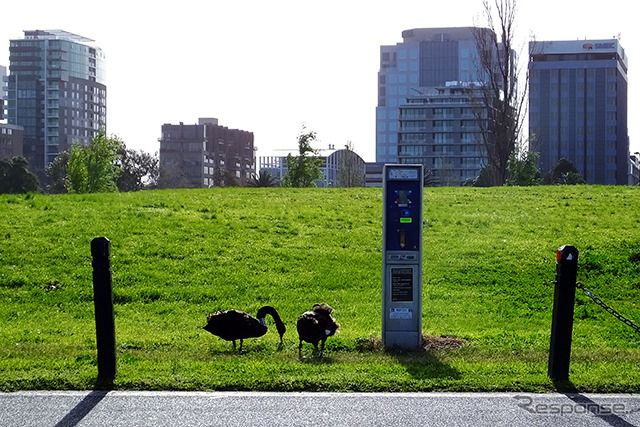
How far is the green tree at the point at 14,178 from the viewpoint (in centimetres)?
8075

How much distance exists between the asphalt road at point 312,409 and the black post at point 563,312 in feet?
1.61

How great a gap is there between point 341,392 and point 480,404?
3.66 ft

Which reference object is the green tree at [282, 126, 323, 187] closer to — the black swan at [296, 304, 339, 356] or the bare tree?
the bare tree

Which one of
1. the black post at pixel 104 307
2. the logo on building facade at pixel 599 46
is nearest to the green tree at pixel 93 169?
the black post at pixel 104 307

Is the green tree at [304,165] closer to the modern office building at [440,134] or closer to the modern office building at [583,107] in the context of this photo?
the modern office building at [440,134]

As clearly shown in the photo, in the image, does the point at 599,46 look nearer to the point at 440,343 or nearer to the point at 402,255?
the point at 440,343

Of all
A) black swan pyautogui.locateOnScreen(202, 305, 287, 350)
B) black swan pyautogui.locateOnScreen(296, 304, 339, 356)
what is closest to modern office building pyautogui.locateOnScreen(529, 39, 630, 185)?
black swan pyautogui.locateOnScreen(296, 304, 339, 356)

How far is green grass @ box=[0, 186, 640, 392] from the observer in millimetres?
7312

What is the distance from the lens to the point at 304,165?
45.2 m

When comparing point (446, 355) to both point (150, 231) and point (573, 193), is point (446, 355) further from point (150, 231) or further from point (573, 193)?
point (573, 193)

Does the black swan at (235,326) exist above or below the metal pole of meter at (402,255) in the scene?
below

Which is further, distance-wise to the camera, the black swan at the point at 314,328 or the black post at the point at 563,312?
the black swan at the point at 314,328

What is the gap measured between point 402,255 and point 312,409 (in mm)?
3318

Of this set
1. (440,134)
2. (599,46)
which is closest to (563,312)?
(440,134)
